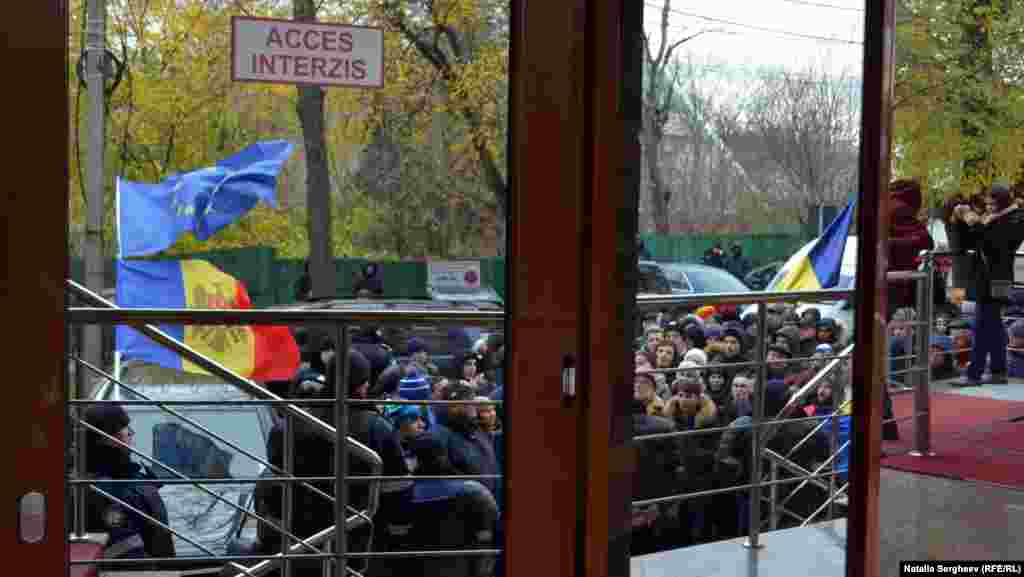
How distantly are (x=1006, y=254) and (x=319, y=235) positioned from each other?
140cm

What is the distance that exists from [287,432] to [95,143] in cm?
78

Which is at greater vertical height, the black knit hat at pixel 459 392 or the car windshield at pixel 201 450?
the black knit hat at pixel 459 392

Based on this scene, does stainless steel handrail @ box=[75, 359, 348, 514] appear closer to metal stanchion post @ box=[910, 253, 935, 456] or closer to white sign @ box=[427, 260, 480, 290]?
white sign @ box=[427, 260, 480, 290]

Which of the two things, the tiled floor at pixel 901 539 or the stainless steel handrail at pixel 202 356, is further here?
the tiled floor at pixel 901 539

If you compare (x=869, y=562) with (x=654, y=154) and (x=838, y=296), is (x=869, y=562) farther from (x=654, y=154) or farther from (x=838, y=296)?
(x=654, y=154)

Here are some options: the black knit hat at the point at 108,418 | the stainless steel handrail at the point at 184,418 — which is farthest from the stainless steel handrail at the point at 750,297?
the black knit hat at the point at 108,418

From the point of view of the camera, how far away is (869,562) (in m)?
1.94

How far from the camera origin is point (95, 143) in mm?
1463

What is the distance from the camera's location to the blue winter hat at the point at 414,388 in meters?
1.85

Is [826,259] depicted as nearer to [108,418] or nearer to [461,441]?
[461,441]

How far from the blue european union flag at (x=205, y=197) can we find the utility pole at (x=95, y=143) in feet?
0.14

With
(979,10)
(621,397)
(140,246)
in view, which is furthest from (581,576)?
(979,10)

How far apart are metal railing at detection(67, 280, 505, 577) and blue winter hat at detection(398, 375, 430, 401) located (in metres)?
0.02

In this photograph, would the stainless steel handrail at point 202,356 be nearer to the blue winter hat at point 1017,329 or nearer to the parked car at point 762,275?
the parked car at point 762,275
